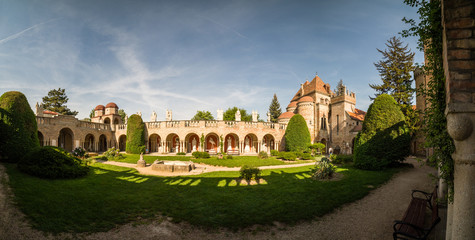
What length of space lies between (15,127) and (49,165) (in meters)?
3.88

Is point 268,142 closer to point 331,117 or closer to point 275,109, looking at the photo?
point 331,117

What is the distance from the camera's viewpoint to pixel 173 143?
32.7 meters

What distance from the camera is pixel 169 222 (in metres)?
6.18

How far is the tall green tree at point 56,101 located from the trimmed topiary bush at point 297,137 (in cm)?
5248

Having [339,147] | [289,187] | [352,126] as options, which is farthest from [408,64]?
[289,187]

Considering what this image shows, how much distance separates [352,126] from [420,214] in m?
26.6

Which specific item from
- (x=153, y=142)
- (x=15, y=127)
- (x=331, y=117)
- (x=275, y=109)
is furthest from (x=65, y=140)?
(x=275, y=109)

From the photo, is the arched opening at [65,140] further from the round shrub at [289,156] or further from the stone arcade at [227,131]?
the round shrub at [289,156]

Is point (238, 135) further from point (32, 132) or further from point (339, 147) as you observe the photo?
point (32, 132)

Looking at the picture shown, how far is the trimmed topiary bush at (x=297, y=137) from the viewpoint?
27094 mm

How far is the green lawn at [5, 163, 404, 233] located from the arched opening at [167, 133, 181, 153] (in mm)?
20877

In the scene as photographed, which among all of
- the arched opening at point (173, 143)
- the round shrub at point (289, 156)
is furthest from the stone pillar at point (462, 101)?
the arched opening at point (173, 143)

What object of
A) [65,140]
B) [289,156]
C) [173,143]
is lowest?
[289,156]

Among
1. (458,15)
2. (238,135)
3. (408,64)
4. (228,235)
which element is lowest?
(228,235)
